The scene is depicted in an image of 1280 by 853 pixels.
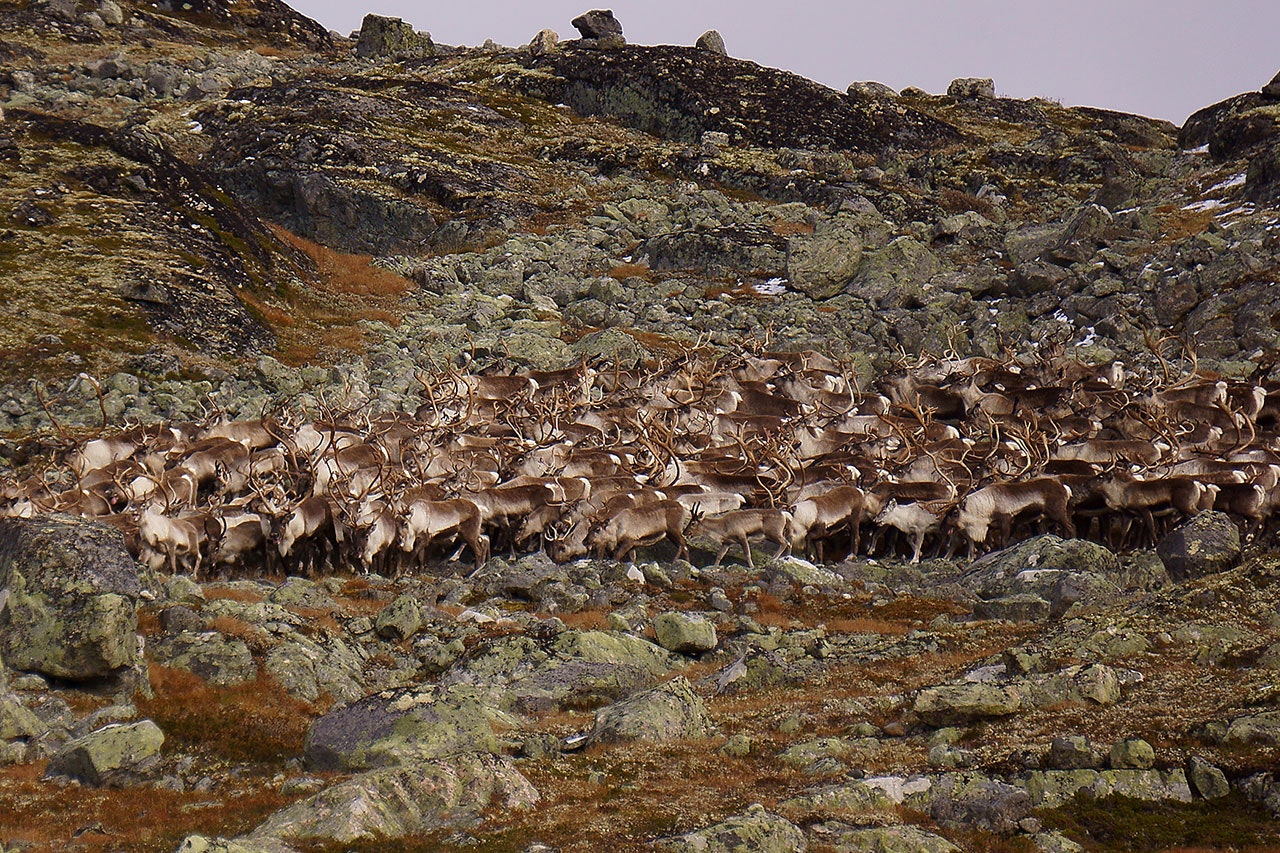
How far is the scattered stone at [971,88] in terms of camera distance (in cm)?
8375

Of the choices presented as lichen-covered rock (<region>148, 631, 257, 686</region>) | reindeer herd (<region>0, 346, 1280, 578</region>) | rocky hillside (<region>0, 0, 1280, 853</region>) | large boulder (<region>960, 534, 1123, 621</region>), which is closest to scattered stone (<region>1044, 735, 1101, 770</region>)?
rocky hillside (<region>0, 0, 1280, 853</region>)

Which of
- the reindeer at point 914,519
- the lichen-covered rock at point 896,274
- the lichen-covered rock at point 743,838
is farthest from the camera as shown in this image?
the lichen-covered rock at point 896,274

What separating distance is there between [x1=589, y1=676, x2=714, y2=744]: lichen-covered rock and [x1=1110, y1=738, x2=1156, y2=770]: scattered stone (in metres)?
4.10

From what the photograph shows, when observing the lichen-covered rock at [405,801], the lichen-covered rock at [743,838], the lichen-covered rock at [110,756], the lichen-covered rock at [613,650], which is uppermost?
the lichen-covered rock at [743,838]

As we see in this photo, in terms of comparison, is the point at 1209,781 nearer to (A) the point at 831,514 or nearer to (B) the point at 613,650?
(B) the point at 613,650

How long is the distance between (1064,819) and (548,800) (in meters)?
4.24

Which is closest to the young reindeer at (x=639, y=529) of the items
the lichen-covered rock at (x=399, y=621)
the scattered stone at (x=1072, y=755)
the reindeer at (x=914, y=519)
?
the reindeer at (x=914, y=519)

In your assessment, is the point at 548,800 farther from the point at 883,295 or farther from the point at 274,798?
the point at 883,295

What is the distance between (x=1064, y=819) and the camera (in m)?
8.95

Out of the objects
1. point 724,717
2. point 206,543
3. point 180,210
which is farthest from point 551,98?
point 724,717

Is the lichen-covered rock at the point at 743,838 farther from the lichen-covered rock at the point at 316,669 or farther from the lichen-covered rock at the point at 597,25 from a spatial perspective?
the lichen-covered rock at the point at 597,25

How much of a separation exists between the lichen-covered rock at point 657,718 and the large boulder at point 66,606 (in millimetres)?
5509

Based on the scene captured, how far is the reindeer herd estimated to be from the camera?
19.9 metres

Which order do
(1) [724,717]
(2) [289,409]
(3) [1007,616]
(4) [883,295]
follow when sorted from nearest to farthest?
(1) [724,717] → (3) [1007,616] → (2) [289,409] → (4) [883,295]
